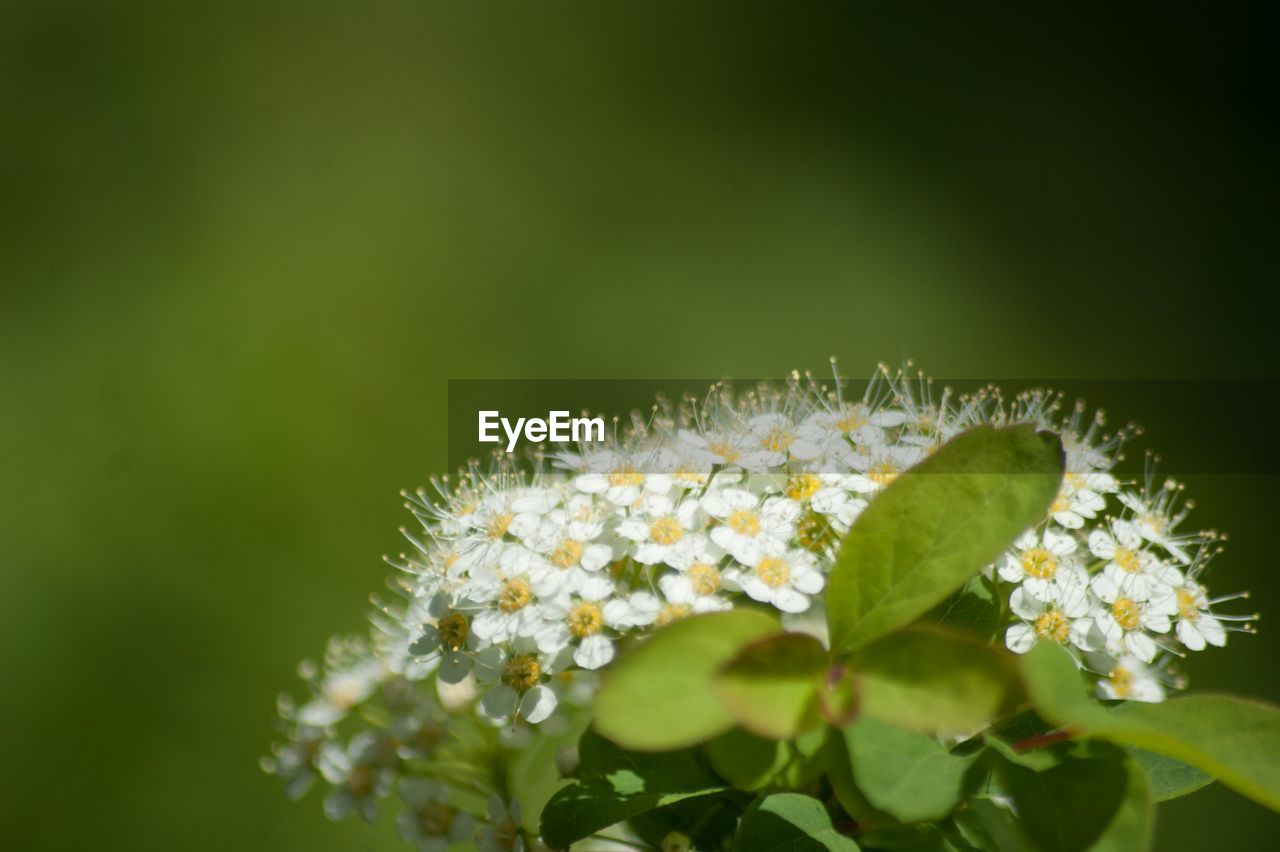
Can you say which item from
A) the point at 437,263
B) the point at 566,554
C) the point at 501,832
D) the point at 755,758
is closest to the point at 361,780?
the point at 501,832

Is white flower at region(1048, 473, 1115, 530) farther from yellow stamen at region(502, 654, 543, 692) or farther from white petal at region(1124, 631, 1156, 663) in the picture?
→ yellow stamen at region(502, 654, 543, 692)

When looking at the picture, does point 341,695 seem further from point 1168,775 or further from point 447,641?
point 1168,775

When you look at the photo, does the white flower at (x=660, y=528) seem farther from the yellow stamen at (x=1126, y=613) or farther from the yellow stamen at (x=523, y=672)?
the yellow stamen at (x=1126, y=613)

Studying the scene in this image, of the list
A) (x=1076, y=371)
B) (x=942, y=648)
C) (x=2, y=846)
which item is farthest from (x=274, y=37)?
(x=942, y=648)

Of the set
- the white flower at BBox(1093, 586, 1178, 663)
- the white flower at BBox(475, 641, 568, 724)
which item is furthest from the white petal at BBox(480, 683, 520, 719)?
the white flower at BBox(1093, 586, 1178, 663)

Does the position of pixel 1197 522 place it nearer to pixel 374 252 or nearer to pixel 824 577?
pixel 374 252

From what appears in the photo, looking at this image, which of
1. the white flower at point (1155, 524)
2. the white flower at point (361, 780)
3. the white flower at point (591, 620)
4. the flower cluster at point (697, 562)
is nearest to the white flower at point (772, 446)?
the flower cluster at point (697, 562)
